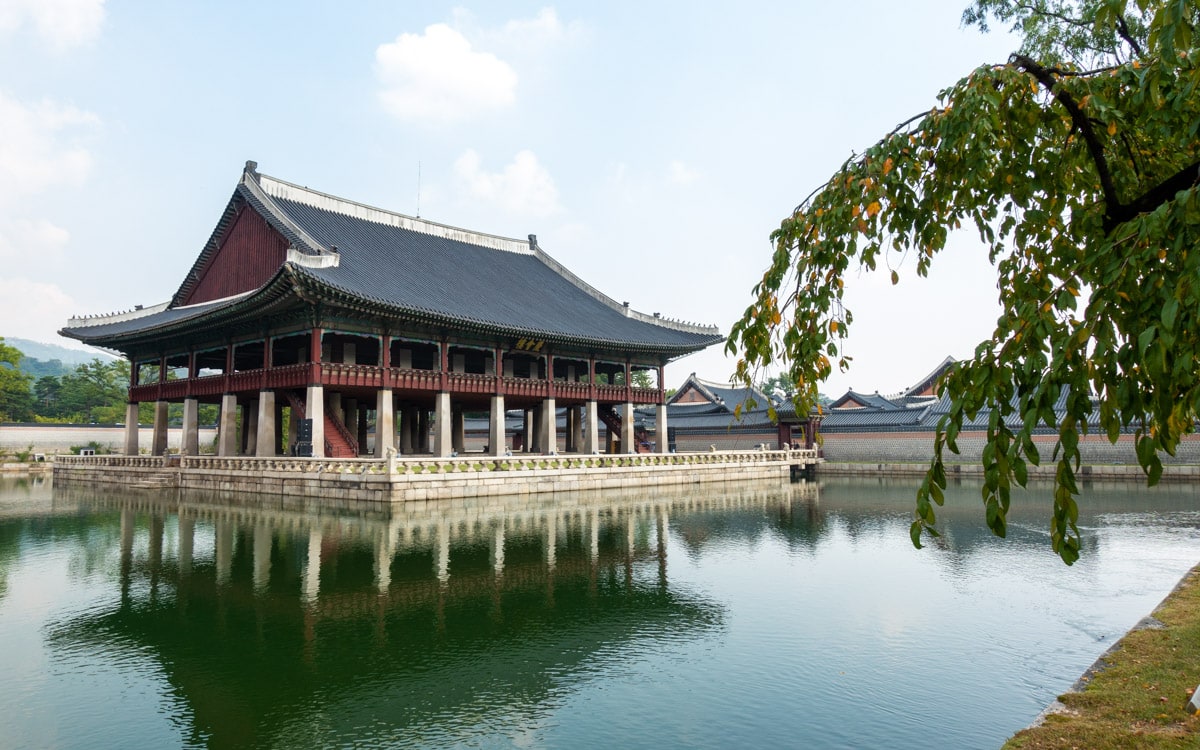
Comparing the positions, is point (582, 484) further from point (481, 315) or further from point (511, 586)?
point (511, 586)

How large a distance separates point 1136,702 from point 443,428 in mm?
30552

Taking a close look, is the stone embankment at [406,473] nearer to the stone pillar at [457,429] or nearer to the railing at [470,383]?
the railing at [470,383]

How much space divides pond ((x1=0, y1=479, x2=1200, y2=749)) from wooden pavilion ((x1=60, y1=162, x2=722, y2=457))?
38.6 ft

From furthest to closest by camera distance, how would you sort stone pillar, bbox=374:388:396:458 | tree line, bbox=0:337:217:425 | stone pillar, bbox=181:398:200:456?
tree line, bbox=0:337:217:425, stone pillar, bbox=181:398:200:456, stone pillar, bbox=374:388:396:458

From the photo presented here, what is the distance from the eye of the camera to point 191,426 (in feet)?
132

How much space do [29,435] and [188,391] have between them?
2926 cm

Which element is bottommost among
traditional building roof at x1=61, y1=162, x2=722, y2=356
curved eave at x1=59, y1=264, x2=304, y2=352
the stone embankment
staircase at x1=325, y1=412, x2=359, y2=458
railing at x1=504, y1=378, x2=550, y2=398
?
the stone embankment

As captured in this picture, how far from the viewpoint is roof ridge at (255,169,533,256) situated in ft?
135

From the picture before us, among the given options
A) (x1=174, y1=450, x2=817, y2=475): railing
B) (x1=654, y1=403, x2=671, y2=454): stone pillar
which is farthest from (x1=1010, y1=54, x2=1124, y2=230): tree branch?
(x1=654, y1=403, x2=671, y2=454): stone pillar

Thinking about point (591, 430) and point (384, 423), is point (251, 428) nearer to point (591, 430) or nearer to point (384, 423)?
point (384, 423)

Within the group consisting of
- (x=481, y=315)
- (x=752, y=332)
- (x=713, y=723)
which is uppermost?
(x=481, y=315)

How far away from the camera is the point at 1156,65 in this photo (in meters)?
3.97

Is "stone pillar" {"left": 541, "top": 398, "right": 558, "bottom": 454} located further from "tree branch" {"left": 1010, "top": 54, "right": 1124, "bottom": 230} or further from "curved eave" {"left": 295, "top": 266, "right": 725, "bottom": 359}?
"tree branch" {"left": 1010, "top": 54, "right": 1124, "bottom": 230}

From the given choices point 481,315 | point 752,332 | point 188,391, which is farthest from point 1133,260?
point 188,391
